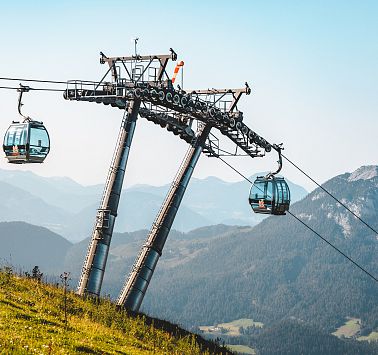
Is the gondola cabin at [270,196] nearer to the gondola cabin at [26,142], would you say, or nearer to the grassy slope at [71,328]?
the grassy slope at [71,328]

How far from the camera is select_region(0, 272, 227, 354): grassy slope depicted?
692 inches

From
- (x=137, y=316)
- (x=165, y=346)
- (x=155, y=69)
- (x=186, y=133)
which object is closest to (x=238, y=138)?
(x=186, y=133)

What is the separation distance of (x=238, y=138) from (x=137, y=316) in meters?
16.9

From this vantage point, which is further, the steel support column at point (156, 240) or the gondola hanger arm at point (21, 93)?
the steel support column at point (156, 240)

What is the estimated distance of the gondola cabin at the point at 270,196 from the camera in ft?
121

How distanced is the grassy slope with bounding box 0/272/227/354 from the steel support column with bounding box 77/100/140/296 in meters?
3.07

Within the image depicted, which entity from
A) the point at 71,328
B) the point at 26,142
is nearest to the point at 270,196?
the point at 26,142

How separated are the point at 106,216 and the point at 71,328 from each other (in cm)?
1530

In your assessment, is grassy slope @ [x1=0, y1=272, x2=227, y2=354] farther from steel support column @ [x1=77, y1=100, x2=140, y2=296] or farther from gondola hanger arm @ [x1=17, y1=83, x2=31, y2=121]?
gondola hanger arm @ [x1=17, y1=83, x2=31, y2=121]

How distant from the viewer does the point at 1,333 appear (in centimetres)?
1695

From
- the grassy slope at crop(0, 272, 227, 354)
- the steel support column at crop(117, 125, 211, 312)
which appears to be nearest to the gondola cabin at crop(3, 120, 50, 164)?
the grassy slope at crop(0, 272, 227, 354)

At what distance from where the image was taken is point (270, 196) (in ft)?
121

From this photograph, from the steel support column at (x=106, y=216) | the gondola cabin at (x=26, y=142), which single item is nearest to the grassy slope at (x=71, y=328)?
the steel support column at (x=106, y=216)

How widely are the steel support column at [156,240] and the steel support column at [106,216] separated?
262 cm
